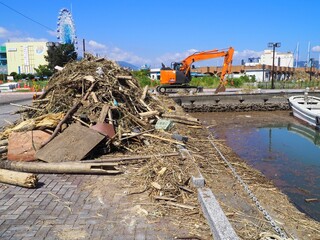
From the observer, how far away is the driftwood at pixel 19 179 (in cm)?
548

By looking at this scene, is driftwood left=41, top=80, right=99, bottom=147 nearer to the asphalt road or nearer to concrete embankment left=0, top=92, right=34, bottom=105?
the asphalt road

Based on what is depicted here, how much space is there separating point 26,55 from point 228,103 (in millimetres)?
93937

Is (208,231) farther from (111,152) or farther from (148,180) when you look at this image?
(111,152)

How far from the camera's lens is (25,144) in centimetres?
695

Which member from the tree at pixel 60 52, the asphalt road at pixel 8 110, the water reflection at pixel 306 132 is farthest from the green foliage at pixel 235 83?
the tree at pixel 60 52

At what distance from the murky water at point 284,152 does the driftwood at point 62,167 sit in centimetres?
432

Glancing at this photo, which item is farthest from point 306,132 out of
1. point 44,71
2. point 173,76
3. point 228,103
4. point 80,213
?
point 44,71

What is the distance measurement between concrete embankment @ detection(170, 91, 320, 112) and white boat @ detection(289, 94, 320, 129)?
2.69 metres

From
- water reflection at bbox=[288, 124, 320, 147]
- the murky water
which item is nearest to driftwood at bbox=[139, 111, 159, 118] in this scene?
the murky water

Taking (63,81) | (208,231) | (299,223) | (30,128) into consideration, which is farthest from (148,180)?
(63,81)

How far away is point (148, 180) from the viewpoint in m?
5.66

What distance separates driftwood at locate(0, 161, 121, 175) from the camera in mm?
6172

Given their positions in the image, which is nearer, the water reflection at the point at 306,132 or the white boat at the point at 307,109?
the water reflection at the point at 306,132

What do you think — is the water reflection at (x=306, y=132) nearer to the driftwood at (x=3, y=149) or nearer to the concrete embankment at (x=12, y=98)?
the driftwood at (x=3, y=149)
